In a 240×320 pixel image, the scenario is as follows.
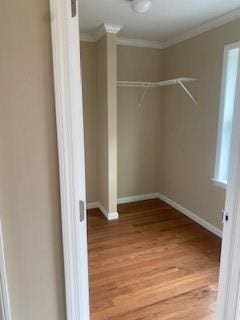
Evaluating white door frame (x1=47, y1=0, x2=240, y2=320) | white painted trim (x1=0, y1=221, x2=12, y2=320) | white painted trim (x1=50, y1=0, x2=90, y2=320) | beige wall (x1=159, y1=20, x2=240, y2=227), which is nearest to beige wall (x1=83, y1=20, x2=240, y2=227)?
beige wall (x1=159, y1=20, x2=240, y2=227)

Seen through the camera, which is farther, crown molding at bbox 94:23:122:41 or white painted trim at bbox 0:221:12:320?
crown molding at bbox 94:23:122:41

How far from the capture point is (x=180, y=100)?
3.54 m

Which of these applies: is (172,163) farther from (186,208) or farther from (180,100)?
(180,100)

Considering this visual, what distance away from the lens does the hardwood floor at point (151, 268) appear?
1.94m

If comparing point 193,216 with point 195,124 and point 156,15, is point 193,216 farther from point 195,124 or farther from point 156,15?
point 156,15

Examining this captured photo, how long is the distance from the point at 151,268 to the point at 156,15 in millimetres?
2609

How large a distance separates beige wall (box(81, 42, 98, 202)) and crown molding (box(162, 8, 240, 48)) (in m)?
1.15

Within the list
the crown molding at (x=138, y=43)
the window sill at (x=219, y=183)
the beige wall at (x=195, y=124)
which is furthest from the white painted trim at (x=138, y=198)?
the crown molding at (x=138, y=43)

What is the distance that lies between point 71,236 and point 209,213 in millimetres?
2500

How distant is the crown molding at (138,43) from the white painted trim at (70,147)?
2867 mm

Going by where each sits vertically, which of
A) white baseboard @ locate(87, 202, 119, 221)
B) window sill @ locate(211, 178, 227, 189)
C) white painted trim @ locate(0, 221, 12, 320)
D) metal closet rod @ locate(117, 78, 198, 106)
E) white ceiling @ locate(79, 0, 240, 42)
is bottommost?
white baseboard @ locate(87, 202, 119, 221)

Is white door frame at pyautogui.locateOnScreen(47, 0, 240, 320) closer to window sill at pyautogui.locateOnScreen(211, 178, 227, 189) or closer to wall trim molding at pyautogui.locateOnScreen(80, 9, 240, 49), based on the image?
window sill at pyautogui.locateOnScreen(211, 178, 227, 189)

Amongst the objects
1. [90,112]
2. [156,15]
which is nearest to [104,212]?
[90,112]

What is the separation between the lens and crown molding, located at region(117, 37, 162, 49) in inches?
141
